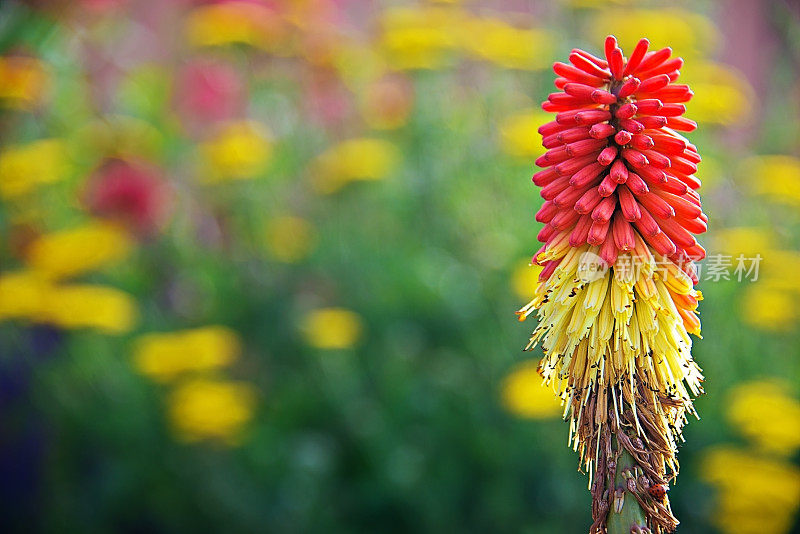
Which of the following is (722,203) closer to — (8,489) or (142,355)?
(142,355)

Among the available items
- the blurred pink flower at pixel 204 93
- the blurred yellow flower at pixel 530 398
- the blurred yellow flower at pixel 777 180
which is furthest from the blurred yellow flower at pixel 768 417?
the blurred pink flower at pixel 204 93

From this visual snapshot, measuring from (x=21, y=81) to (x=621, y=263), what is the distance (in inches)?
178

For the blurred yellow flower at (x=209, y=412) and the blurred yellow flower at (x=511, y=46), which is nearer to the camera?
the blurred yellow flower at (x=209, y=412)

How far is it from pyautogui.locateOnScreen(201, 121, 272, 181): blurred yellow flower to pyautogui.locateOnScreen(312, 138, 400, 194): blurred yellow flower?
0.40 metres

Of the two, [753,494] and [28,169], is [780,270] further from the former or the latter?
[28,169]

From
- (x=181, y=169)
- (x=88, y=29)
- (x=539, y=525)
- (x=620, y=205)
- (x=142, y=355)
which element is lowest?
(x=539, y=525)

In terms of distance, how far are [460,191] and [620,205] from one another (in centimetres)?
385

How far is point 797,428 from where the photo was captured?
3.56 m

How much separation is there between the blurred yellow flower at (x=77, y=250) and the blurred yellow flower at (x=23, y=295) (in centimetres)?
9

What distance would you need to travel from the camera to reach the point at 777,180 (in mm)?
4664

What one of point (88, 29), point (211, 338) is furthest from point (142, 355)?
point (88, 29)

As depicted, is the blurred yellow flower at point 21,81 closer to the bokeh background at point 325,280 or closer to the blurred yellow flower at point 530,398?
the bokeh background at point 325,280

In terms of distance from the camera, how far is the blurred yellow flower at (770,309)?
4094 mm

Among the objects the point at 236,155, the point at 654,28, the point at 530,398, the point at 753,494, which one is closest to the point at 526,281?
the point at 530,398
